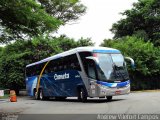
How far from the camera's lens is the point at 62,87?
1104 inches

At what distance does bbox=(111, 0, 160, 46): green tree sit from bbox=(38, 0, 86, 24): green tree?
5803mm

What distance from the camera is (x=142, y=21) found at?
57875 millimetres

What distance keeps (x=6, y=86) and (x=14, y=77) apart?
3032 millimetres

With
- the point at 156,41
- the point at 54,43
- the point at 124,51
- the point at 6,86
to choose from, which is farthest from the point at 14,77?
the point at 156,41

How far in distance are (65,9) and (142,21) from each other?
1137 centimetres

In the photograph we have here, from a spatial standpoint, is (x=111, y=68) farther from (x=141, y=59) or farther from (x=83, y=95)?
(x=141, y=59)

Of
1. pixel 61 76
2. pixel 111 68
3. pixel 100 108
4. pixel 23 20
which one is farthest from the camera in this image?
pixel 61 76

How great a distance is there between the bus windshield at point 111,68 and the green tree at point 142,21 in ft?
103

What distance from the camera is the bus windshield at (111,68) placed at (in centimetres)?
2312

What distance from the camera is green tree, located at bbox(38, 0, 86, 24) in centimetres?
5509

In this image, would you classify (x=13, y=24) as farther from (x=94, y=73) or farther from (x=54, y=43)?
(x=54, y=43)

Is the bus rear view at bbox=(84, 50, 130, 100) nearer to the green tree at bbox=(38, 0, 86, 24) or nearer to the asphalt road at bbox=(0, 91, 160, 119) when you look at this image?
the asphalt road at bbox=(0, 91, 160, 119)

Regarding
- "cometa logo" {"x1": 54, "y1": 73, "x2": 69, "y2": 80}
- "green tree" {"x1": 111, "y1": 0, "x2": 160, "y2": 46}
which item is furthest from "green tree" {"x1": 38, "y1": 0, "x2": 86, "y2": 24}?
"cometa logo" {"x1": 54, "y1": 73, "x2": 69, "y2": 80}

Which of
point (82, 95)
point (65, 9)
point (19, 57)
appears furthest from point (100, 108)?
point (65, 9)
